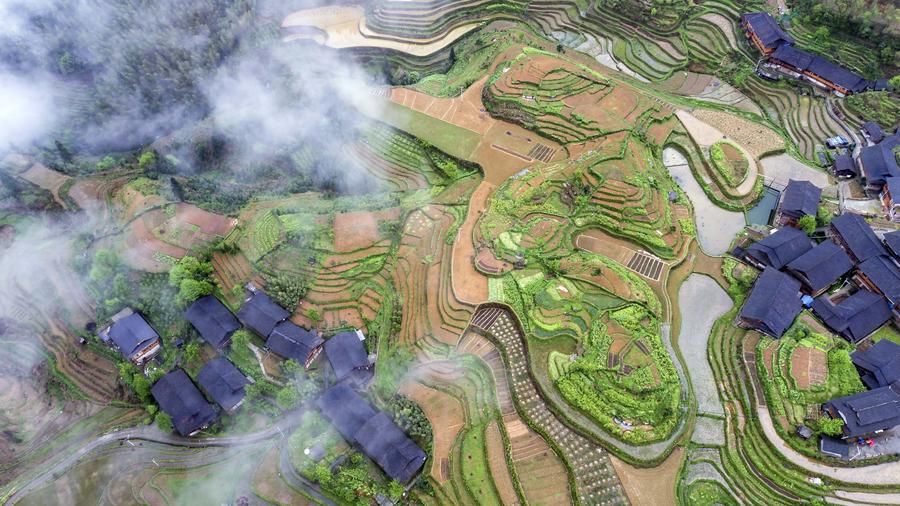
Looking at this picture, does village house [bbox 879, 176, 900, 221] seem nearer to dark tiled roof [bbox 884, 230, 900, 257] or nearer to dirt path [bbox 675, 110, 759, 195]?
dark tiled roof [bbox 884, 230, 900, 257]

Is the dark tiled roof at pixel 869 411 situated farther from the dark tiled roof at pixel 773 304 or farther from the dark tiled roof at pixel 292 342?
the dark tiled roof at pixel 292 342

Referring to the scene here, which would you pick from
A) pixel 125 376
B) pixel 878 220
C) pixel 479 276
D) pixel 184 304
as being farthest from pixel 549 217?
pixel 125 376

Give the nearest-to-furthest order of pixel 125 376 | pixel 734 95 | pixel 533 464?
pixel 533 464 → pixel 125 376 → pixel 734 95

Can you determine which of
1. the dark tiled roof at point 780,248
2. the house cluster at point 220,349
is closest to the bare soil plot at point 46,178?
the house cluster at point 220,349

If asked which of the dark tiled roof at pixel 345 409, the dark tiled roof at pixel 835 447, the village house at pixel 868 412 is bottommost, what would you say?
the dark tiled roof at pixel 345 409

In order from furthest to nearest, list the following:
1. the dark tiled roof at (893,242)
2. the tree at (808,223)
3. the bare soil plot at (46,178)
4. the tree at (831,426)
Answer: the bare soil plot at (46,178) < the tree at (808,223) < the dark tiled roof at (893,242) < the tree at (831,426)

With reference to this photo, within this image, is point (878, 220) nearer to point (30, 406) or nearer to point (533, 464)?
point (533, 464)
